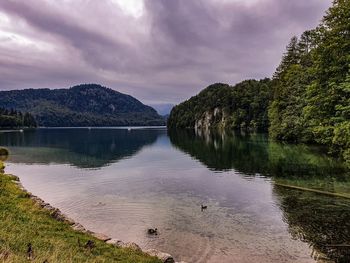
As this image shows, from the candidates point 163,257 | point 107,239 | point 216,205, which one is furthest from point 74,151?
point 163,257

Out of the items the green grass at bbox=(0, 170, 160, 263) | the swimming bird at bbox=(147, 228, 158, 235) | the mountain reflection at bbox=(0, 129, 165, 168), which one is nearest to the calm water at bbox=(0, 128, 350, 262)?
the swimming bird at bbox=(147, 228, 158, 235)

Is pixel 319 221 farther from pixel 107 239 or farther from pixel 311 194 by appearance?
pixel 107 239

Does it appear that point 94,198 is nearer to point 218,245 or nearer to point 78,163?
point 218,245

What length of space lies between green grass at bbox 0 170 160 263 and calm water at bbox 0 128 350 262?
3.67m

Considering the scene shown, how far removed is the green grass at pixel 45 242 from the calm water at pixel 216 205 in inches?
144

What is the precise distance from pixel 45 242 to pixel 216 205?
16567 millimetres

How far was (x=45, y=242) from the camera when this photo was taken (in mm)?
14336

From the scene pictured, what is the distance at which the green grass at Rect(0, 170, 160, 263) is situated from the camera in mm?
12016

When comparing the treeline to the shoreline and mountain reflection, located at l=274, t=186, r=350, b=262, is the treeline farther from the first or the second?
the shoreline

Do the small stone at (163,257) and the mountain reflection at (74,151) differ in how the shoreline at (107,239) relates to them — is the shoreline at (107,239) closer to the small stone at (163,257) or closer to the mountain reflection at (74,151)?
the small stone at (163,257)

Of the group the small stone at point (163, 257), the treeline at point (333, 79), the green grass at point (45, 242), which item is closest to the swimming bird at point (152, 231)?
the green grass at point (45, 242)

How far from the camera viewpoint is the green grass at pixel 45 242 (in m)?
12.0

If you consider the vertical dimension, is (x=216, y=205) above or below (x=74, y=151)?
above

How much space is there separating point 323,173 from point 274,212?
17568mm
